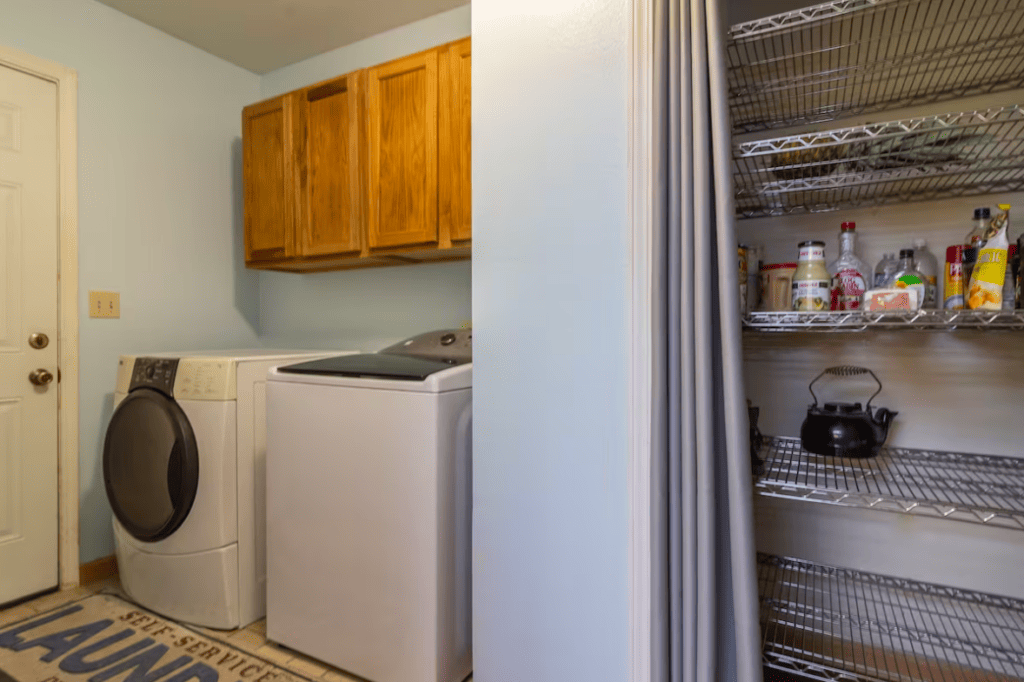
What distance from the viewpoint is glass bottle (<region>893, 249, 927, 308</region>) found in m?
1.26

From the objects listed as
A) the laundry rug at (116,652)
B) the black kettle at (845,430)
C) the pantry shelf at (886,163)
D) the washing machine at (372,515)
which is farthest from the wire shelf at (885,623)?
the laundry rug at (116,652)

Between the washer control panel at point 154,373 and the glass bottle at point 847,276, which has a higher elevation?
the glass bottle at point 847,276

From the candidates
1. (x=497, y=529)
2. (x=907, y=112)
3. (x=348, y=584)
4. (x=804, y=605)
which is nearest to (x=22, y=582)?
(x=348, y=584)

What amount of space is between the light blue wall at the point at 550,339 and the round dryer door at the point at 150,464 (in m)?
1.13

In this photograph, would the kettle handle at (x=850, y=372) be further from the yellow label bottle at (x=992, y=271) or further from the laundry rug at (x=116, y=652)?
the laundry rug at (x=116, y=652)

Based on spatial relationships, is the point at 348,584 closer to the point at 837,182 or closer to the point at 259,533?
the point at 259,533

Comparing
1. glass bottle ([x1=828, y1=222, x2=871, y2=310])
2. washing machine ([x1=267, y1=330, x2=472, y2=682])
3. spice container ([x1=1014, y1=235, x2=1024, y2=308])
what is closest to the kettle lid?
glass bottle ([x1=828, y1=222, x2=871, y2=310])

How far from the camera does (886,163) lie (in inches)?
54.0

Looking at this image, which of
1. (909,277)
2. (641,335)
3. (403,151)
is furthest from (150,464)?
(909,277)

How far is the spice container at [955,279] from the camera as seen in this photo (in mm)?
1262

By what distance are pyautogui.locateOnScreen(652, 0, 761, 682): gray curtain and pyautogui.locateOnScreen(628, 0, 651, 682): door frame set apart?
2cm

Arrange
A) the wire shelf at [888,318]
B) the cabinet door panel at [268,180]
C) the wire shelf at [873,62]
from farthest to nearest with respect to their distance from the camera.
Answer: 1. the cabinet door panel at [268,180]
2. the wire shelf at [873,62]
3. the wire shelf at [888,318]

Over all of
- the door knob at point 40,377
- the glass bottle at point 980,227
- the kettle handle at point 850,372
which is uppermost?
the glass bottle at point 980,227

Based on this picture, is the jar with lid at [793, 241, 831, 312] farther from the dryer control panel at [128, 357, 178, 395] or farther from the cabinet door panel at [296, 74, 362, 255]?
the dryer control panel at [128, 357, 178, 395]
